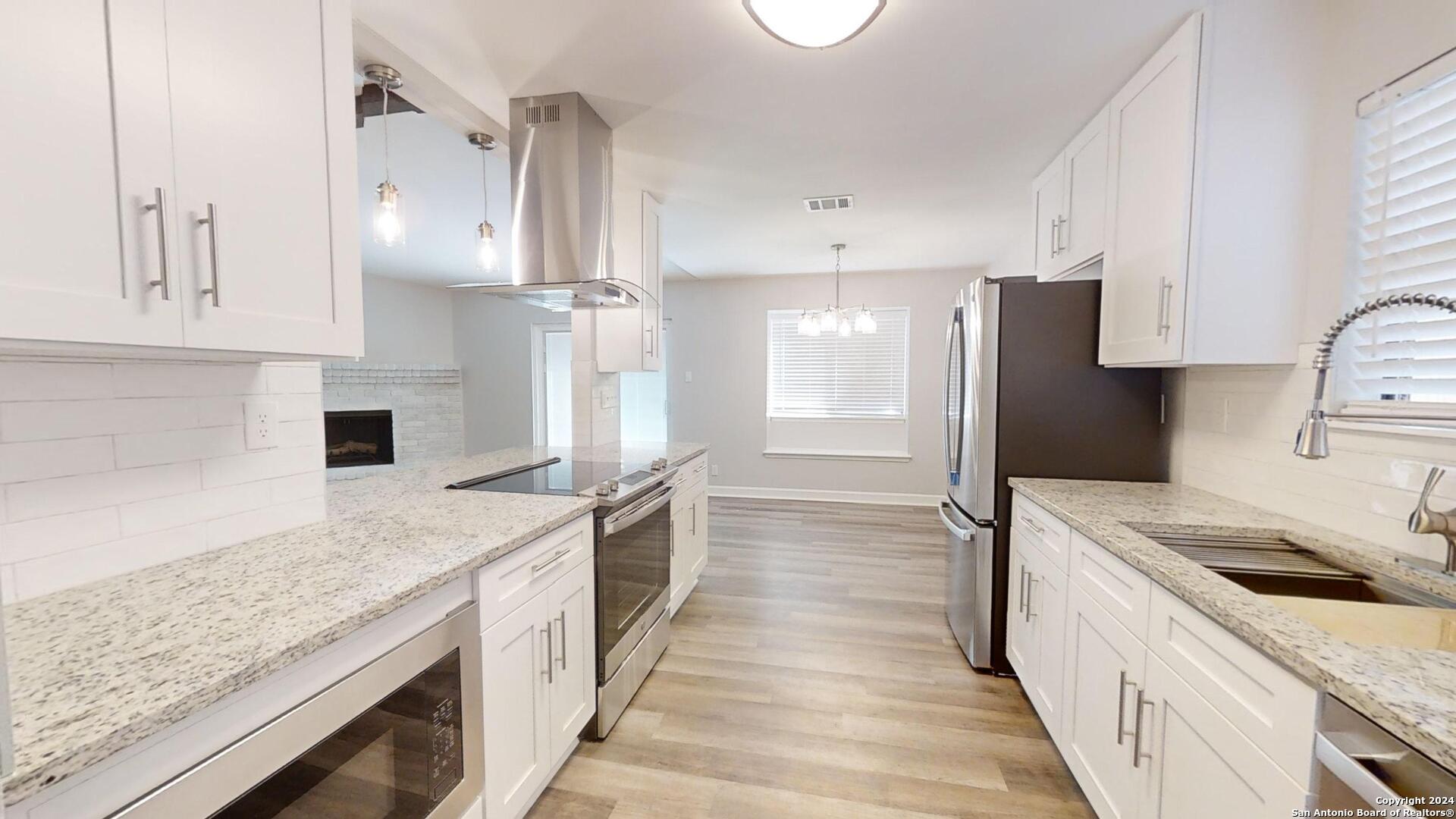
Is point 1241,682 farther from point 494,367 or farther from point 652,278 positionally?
point 494,367

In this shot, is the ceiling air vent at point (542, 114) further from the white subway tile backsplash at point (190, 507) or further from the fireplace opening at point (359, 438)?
the fireplace opening at point (359, 438)

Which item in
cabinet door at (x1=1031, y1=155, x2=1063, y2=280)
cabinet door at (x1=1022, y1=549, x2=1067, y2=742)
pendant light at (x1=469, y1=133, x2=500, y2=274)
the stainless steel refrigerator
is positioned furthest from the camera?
Answer: cabinet door at (x1=1031, y1=155, x2=1063, y2=280)

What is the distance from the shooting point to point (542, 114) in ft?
7.08

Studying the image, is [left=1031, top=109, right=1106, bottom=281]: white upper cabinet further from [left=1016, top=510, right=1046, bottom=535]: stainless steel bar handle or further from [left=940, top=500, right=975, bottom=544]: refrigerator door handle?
[left=940, top=500, right=975, bottom=544]: refrigerator door handle

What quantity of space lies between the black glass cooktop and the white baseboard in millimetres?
2831

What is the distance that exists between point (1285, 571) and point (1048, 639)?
72 centimetres

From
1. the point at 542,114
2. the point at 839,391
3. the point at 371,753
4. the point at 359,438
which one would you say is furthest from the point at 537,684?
the point at 359,438

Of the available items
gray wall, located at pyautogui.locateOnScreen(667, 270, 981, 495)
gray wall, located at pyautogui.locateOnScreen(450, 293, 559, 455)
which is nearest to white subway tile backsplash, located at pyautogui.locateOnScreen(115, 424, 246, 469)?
gray wall, located at pyautogui.locateOnScreen(667, 270, 981, 495)

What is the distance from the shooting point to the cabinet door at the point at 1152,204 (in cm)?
161

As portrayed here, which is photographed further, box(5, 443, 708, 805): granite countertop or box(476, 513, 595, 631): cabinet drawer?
box(476, 513, 595, 631): cabinet drawer

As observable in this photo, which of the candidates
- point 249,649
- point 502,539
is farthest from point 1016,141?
point 249,649

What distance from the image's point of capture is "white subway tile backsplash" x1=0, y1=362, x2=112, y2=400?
96cm

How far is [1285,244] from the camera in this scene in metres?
1.59

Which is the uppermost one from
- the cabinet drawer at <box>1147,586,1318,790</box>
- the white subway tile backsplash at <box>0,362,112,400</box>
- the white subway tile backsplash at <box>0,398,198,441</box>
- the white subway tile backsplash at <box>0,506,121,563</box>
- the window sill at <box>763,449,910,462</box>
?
the white subway tile backsplash at <box>0,362,112,400</box>
